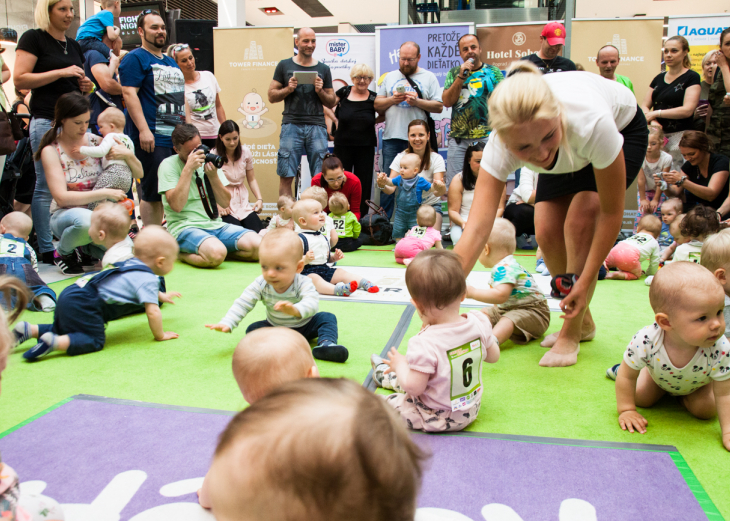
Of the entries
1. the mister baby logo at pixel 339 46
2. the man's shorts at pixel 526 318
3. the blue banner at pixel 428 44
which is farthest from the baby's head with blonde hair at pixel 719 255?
the mister baby logo at pixel 339 46

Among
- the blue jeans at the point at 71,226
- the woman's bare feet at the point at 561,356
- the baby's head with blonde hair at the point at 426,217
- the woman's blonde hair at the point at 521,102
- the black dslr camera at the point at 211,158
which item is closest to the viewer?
the woman's blonde hair at the point at 521,102

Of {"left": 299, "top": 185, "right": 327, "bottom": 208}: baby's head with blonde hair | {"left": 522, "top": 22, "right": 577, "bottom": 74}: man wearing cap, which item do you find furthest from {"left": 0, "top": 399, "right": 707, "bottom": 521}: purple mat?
{"left": 522, "top": 22, "right": 577, "bottom": 74}: man wearing cap

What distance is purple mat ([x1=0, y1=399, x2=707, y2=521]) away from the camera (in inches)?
46.8

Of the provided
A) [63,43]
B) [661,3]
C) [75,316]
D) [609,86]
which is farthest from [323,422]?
[661,3]

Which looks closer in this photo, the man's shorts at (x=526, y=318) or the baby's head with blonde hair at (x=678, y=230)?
the man's shorts at (x=526, y=318)

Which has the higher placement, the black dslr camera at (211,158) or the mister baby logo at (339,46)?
the mister baby logo at (339,46)

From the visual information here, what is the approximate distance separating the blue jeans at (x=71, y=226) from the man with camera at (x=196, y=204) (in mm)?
719

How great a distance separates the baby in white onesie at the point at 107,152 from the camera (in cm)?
364

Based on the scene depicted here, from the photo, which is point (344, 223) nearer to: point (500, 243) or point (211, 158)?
point (211, 158)

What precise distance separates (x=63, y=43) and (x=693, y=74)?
5.55m

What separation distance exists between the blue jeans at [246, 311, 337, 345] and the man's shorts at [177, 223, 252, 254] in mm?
2001

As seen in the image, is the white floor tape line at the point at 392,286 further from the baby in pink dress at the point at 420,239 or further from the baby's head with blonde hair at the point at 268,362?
the baby's head with blonde hair at the point at 268,362

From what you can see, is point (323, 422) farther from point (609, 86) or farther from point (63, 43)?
point (63, 43)

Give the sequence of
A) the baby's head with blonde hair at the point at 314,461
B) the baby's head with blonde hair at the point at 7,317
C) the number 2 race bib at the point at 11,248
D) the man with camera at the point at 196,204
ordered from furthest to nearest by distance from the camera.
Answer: the man with camera at the point at 196,204, the number 2 race bib at the point at 11,248, the baby's head with blonde hair at the point at 7,317, the baby's head with blonde hair at the point at 314,461
